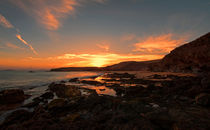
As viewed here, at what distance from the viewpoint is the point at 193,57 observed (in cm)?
3831

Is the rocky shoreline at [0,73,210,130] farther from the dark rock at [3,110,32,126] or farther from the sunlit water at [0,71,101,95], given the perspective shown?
the sunlit water at [0,71,101,95]

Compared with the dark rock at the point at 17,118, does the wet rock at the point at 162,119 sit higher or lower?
higher

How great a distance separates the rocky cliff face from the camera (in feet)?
114

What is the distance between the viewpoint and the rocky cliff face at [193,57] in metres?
34.6

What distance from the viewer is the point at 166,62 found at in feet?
181

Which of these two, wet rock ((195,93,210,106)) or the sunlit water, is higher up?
wet rock ((195,93,210,106))

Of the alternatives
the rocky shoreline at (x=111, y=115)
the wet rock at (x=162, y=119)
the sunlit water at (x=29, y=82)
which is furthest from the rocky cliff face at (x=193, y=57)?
the sunlit water at (x=29, y=82)

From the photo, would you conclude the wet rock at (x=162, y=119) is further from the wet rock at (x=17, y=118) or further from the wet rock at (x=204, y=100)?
the wet rock at (x=17, y=118)

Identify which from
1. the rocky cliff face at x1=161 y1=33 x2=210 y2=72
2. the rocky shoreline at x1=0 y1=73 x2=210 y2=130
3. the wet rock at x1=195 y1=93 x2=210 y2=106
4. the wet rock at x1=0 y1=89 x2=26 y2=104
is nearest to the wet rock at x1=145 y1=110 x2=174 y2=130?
the rocky shoreline at x1=0 y1=73 x2=210 y2=130

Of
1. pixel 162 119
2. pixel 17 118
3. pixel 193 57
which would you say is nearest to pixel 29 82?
pixel 17 118

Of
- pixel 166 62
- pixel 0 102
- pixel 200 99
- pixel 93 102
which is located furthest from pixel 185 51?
pixel 0 102

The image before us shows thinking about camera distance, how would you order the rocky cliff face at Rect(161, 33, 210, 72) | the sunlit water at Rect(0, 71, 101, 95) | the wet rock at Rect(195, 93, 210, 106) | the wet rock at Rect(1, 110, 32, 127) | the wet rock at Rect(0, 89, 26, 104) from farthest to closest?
the rocky cliff face at Rect(161, 33, 210, 72)
the sunlit water at Rect(0, 71, 101, 95)
the wet rock at Rect(0, 89, 26, 104)
the wet rock at Rect(195, 93, 210, 106)
the wet rock at Rect(1, 110, 32, 127)

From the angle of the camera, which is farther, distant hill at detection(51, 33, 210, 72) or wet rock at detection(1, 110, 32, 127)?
distant hill at detection(51, 33, 210, 72)

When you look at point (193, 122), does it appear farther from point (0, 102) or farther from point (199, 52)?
point (199, 52)
